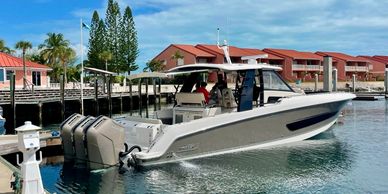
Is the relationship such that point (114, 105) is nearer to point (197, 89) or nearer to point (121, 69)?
point (121, 69)

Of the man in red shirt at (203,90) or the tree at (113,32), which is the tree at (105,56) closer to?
the tree at (113,32)

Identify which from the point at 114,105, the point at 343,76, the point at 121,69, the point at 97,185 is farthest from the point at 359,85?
the point at 97,185

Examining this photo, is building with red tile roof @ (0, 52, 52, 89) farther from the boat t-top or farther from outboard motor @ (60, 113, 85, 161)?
outboard motor @ (60, 113, 85, 161)

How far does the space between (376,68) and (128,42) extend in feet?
182

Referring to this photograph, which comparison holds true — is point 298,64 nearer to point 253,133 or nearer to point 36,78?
point 36,78

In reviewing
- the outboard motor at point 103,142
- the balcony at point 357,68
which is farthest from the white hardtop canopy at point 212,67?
the balcony at point 357,68

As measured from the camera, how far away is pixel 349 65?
8338 centimetres

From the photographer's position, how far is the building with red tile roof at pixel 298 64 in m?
73.2

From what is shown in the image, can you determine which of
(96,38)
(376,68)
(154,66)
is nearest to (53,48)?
(96,38)

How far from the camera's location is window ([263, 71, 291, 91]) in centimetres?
1404

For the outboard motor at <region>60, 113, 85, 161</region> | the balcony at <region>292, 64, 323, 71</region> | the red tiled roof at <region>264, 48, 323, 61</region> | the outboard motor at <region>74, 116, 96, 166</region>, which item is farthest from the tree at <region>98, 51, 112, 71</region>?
the outboard motor at <region>74, 116, 96, 166</region>

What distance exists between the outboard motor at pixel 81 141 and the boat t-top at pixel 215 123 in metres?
0.02

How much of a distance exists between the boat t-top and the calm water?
0.34 m

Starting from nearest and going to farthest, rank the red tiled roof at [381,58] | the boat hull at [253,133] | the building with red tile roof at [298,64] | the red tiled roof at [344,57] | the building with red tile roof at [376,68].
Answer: the boat hull at [253,133], the building with red tile roof at [298,64], the red tiled roof at [344,57], the building with red tile roof at [376,68], the red tiled roof at [381,58]
